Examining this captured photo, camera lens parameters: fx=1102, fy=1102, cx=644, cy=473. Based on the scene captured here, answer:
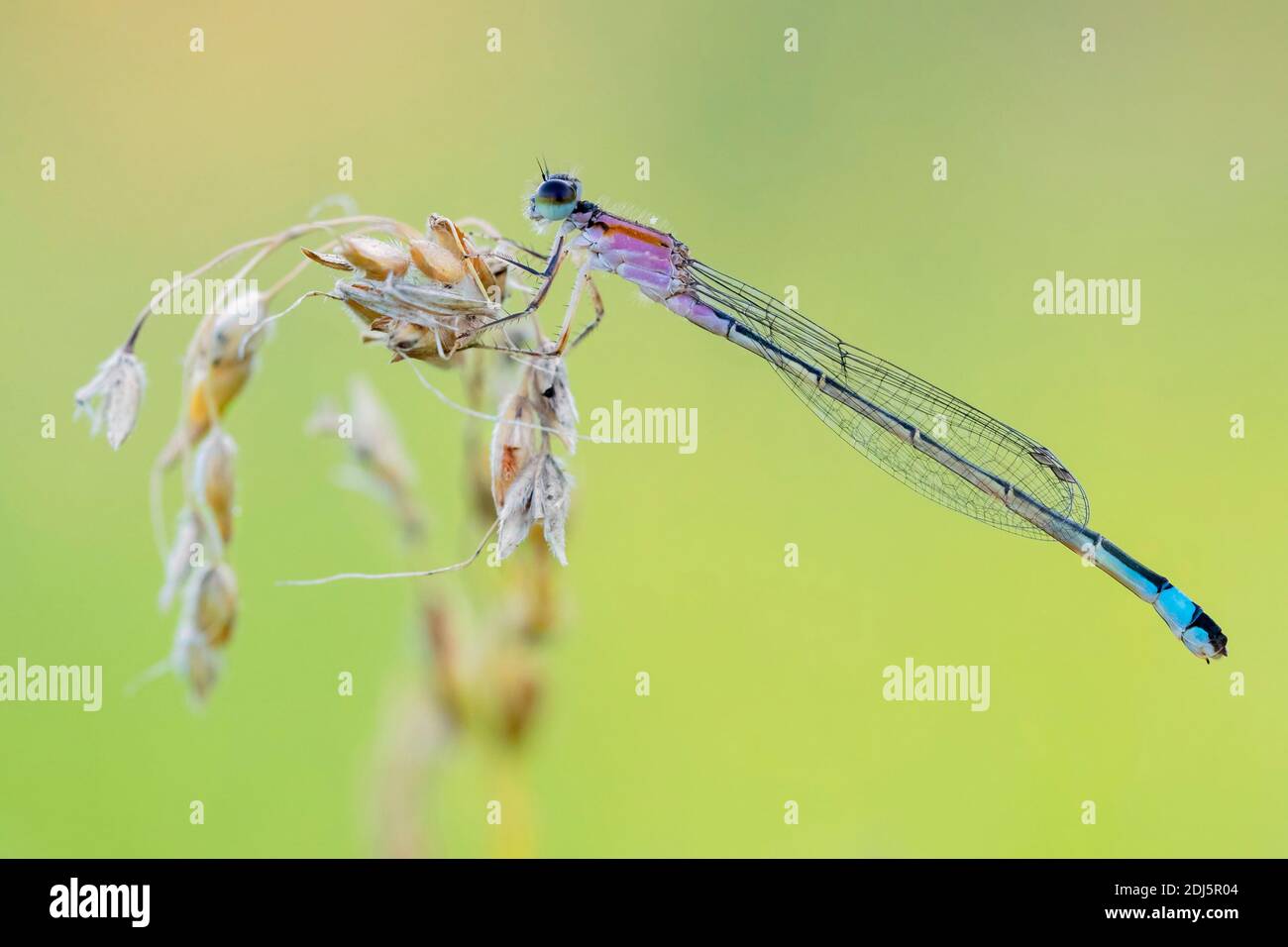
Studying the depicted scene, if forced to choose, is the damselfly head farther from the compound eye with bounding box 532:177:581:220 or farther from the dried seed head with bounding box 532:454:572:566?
the dried seed head with bounding box 532:454:572:566

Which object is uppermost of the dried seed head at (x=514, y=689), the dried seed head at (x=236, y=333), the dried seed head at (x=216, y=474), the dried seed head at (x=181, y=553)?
the dried seed head at (x=236, y=333)

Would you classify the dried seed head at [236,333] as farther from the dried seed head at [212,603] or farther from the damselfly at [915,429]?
the damselfly at [915,429]

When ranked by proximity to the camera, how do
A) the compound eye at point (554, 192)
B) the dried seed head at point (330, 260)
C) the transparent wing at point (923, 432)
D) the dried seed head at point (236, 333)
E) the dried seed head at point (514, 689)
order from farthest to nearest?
1. the transparent wing at point (923, 432)
2. the compound eye at point (554, 192)
3. the dried seed head at point (514, 689)
4. the dried seed head at point (236, 333)
5. the dried seed head at point (330, 260)

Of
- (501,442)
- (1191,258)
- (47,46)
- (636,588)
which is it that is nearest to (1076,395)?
(1191,258)

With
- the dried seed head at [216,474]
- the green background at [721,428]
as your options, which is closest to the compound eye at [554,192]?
the green background at [721,428]

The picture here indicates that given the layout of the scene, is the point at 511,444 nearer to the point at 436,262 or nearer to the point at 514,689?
the point at 436,262

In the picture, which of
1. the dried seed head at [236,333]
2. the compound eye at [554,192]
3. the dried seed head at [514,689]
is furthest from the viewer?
the compound eye at [554,192]

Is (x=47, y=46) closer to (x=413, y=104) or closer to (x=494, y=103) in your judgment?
(x=413, y=104)
